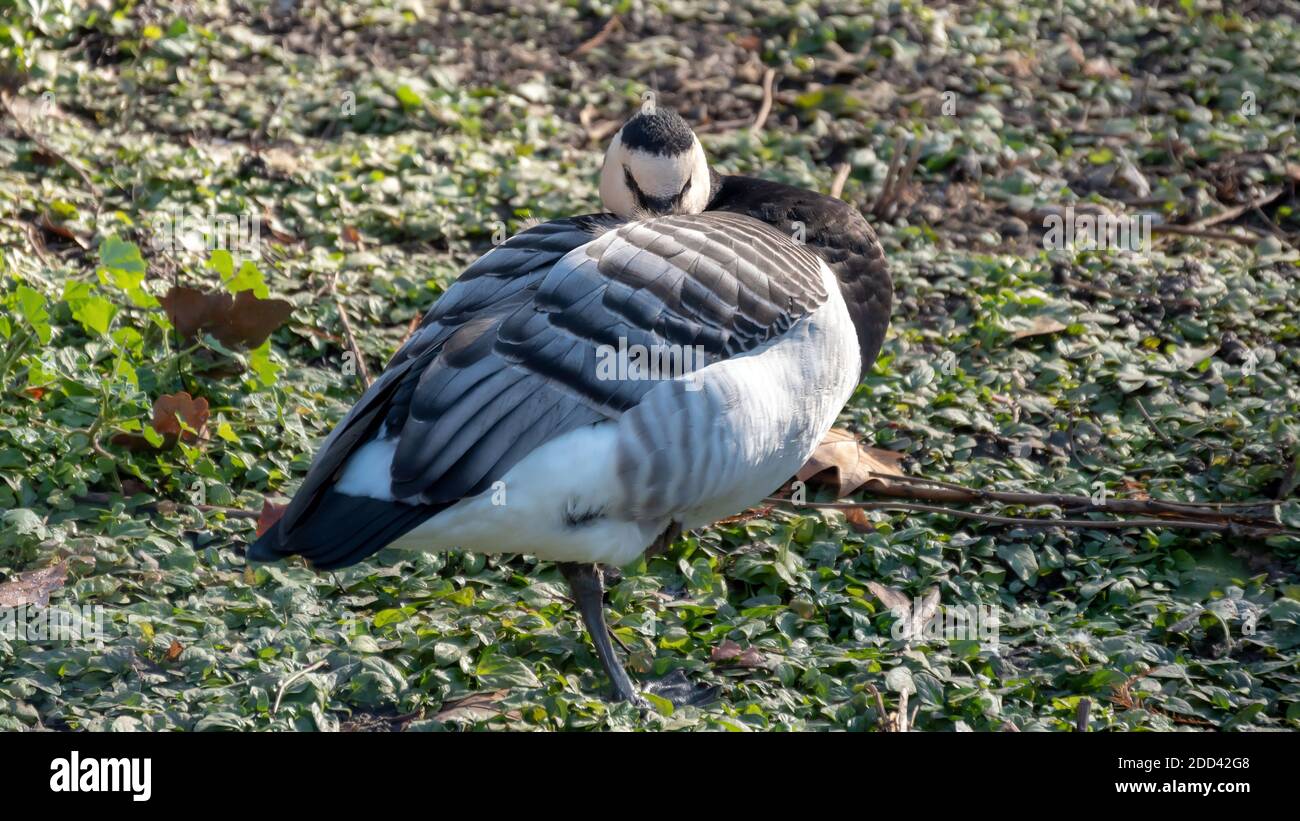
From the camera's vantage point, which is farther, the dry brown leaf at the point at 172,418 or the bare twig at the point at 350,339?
the bare twig at the point at 350,339

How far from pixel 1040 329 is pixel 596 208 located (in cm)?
195

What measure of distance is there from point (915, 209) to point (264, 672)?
12.5 ft

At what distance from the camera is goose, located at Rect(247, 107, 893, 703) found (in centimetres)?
351

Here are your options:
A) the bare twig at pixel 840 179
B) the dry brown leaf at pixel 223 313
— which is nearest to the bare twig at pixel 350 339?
the dry brown leaf at pixel 223 313

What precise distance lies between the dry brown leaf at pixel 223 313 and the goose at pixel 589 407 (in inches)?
41.0

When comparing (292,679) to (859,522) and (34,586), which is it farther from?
(859,522)

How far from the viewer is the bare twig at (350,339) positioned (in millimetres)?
5051

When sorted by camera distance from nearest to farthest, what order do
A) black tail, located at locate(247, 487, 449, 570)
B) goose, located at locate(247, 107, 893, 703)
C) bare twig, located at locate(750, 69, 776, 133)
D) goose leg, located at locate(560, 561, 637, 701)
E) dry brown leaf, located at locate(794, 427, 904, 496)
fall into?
black tail, located at locate(247, 487, 449, 570), goose, located at locate(247, 107, 893, 703), goose leg, located at locate(560, 561, 637, 701), dry brown leaf, located at locate(794, 427, 904, 496), bare twig, located at locate(750, 69, 776, 133)

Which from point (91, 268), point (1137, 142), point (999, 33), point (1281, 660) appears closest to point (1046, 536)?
point (1281, 660)

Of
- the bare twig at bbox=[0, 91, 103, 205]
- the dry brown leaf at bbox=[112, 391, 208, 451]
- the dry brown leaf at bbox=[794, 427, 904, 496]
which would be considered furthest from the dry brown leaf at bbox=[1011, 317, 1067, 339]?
the bare twig at bbox=[0, 91, 103, 205]

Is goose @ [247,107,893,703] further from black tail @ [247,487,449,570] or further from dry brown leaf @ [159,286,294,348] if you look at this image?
dry brown leaf @ [159,286,294,348]

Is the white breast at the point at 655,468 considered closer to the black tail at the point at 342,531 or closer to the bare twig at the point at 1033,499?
the black tail at the point at 342,531

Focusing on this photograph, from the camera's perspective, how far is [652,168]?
4.51 m

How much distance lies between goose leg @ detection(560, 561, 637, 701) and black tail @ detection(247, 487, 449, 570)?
0.57 meters
